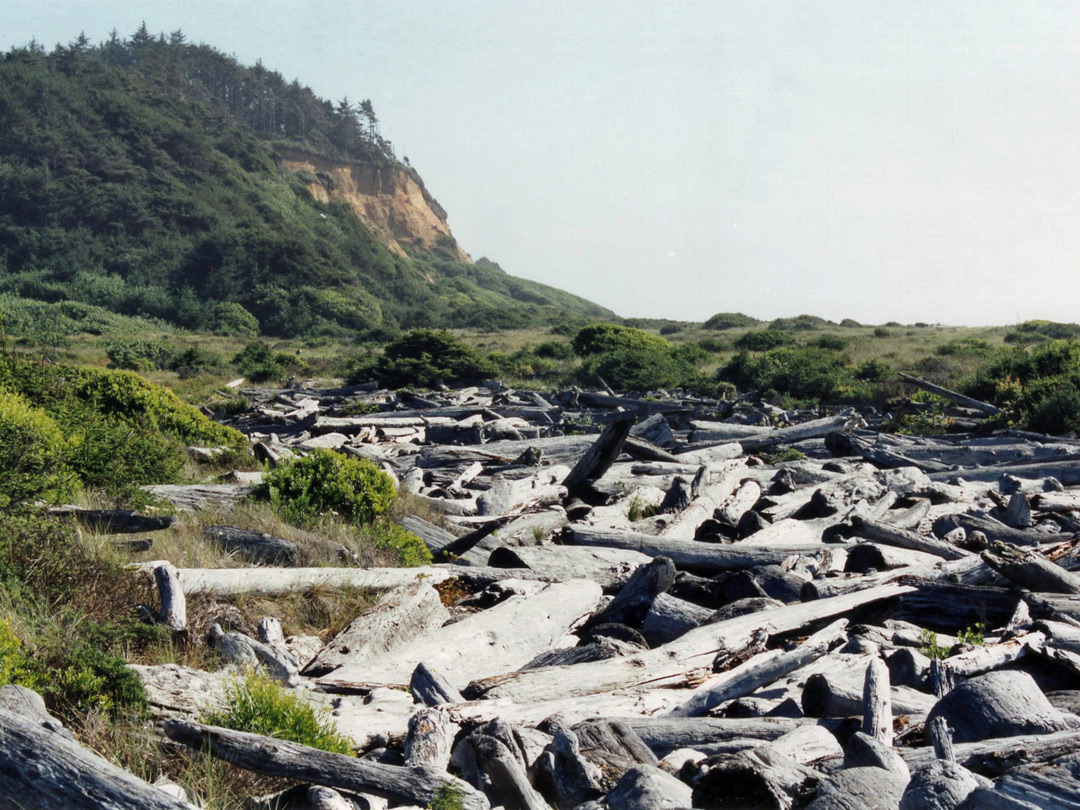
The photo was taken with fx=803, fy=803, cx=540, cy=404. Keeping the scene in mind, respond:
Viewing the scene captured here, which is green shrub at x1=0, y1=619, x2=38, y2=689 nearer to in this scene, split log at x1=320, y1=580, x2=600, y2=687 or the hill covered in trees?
split log at x1=320, y1=580, x2=600, y2=687

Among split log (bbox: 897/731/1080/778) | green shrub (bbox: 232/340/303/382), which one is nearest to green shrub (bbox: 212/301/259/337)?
green shrub (bbox: 232/340/303/382)

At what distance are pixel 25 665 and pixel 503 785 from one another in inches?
84.9

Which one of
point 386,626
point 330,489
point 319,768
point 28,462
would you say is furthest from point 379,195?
point 319,768

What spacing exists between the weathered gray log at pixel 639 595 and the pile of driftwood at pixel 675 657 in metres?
0.02

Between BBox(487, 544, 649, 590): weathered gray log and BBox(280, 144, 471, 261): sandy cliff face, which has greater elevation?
BBox(280, 144, 471, 261): sandy cliff face

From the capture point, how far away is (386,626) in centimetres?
478

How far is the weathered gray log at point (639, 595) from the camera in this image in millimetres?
5293

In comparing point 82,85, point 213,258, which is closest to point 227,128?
point 82,85

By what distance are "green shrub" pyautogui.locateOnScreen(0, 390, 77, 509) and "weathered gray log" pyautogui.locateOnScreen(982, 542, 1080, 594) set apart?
6562 millimetres

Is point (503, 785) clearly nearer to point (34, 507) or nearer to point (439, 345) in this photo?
point (34, 507)

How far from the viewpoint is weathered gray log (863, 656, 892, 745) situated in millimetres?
3256

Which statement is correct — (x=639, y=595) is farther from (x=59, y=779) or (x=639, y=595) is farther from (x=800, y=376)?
(x=800, y=376)

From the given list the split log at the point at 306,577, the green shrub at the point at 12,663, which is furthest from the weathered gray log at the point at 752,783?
the split log at the point at 306,577

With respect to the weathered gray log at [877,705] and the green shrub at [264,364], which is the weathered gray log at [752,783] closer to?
the weathered gray log at [877,705]
